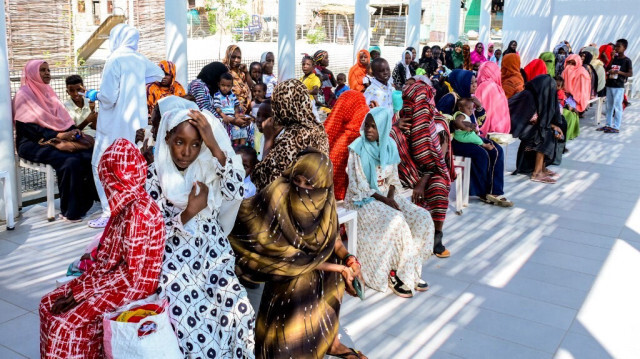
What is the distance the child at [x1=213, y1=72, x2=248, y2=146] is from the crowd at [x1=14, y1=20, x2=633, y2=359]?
0.08 feet

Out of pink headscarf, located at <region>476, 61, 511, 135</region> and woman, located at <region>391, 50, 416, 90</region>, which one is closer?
pink headscarf, located at <region>476, 61, 511, 135</region>

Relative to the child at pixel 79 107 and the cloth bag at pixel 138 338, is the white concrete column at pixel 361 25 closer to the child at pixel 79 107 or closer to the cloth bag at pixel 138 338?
the child at pixel 79 107

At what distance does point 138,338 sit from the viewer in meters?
2.46

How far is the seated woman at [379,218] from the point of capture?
15.1ft

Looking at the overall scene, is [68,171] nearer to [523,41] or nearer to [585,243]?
[585,243]

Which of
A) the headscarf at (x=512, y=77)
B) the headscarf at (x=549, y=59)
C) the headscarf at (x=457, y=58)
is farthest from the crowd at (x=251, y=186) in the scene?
the headscarf at (x=457, y=58)

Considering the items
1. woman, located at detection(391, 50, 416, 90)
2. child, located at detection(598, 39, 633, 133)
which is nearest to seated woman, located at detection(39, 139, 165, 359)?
woman, located at detection(391, 50, 416, 90)

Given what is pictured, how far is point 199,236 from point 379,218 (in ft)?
6.50

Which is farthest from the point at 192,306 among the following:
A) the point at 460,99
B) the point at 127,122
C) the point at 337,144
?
the point at 460,99

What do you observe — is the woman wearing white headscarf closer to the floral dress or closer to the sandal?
the floral dress

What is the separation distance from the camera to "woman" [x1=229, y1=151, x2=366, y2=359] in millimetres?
3047

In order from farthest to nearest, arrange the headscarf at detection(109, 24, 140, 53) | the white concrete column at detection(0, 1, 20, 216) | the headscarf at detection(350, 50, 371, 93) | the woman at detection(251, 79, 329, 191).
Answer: the headscarf at detection(350, 50, 371, 93) → the headscarf at detection(109, 24, 140, 53) → the white concrete column at detection(0, 1, 20, 216) → the woman at detection(251, 79, 329, 191)

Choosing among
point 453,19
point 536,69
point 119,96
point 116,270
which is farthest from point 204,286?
point 453,19

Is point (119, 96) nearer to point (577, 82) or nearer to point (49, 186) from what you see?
point (49, 186)
